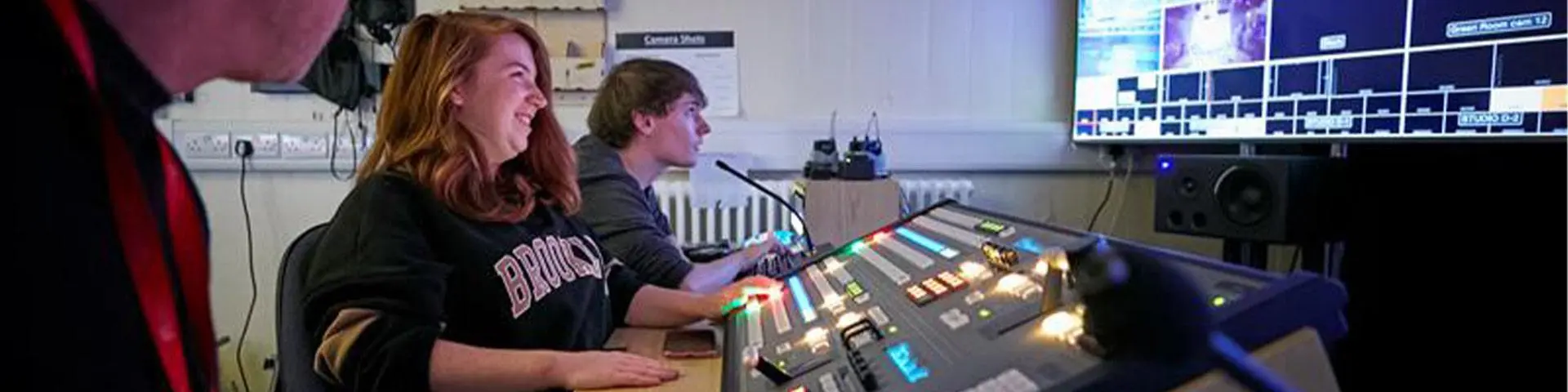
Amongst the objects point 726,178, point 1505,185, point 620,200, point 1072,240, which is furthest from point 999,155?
point 1072,240

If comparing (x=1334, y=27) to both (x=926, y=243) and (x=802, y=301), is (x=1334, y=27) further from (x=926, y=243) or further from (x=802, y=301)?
(x=802, y=301)

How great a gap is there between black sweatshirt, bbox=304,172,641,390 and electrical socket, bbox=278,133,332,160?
166cm

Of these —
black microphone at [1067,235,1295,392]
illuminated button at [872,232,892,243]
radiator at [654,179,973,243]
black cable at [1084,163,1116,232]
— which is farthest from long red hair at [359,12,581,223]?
black cable at [1084,163,1116,232]

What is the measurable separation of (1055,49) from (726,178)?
42.6 inches

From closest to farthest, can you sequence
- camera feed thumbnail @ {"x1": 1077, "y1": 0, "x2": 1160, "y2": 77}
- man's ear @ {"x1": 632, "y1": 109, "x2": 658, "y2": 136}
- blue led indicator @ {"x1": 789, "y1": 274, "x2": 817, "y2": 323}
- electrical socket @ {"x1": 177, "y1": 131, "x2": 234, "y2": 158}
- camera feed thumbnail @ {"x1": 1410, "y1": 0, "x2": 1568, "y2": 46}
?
blue led indicator @ {"x1": 789, "y1": 274, "x2": 817, "y2": 323} < camera feed thumbnail @ {"x1": 1410, "y1": 0, "x2": 1568, "y2": 46} < man's ear @ {"x1": 632, "y1": 109, "x2": 658, "y2": 136} < camera feed thumbnail @ {"x1": 1077, "y1": 0, "x2": 1160, "y2": 77} < electrical socket @ {"x1": 177, "y1": 131, "x2": 234, "y2": 158}

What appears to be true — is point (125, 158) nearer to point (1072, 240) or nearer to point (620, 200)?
point (1072, 240)

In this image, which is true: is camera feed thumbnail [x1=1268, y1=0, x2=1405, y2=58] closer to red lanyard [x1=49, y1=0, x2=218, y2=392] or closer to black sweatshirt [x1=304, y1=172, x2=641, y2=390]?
black sweatshirt [x1=304, y1=172, x2=641, y2=390]

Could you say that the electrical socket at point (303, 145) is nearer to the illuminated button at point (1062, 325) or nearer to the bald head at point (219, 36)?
the bald head at point (219, 36)

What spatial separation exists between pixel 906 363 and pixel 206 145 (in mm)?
2586

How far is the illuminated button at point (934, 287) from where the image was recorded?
35.4 inches

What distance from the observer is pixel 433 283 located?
979 mm

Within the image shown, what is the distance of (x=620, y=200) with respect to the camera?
1726mm

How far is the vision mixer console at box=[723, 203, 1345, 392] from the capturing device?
0.56 meters

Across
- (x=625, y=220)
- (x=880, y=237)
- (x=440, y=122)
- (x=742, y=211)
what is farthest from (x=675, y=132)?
(x=742, y=211)
